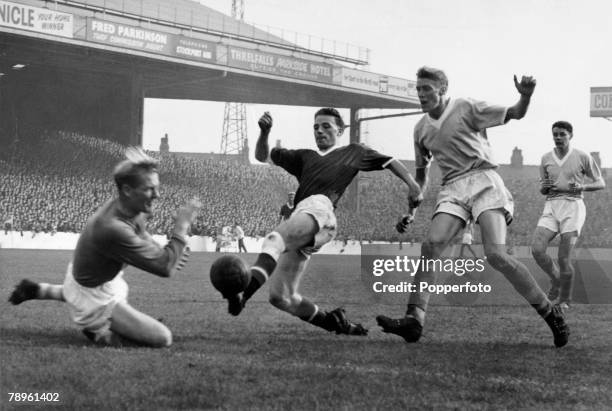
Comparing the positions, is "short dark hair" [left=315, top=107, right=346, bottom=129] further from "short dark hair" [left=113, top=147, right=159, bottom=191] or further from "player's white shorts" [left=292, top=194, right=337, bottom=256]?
"short dark hair" [left=113, top=147, right=159, bottom=191]

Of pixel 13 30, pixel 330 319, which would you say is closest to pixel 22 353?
pixel 330 319

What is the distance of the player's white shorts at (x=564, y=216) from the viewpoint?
803cm

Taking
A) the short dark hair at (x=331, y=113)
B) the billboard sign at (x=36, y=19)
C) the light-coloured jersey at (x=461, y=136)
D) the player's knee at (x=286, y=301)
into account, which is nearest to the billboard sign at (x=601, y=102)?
the billboard sign at (x=36, y=19)

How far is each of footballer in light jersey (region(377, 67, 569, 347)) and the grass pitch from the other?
1.10 feet

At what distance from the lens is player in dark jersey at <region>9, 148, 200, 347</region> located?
4.11 meters

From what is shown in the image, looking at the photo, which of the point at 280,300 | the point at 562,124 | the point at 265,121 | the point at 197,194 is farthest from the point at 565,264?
the point at 197,194

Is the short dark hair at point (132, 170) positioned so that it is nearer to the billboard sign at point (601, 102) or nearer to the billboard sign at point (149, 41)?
the billboard sign at point (149, 41)

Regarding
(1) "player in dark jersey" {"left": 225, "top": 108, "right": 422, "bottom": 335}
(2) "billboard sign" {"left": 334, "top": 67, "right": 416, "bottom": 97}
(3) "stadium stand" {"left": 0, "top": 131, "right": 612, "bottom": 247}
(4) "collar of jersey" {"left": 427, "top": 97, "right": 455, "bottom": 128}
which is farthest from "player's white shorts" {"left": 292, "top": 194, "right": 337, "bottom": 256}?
(2) "billboard sign" {"left": 334, "top": 67, "right": 416, "bottom": 97}

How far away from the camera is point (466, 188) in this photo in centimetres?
532

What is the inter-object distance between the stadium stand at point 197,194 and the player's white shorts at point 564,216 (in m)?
12.4

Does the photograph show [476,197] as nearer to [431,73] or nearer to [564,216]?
[431,73]

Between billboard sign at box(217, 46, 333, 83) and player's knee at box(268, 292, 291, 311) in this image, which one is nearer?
player's knee at box(268, 292, 291, 311)

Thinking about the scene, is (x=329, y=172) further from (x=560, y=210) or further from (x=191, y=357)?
(x=560, y=210)

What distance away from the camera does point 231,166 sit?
25016 mm
